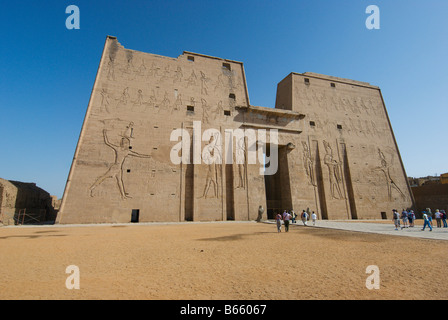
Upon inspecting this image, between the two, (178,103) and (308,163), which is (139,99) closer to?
(178,103)

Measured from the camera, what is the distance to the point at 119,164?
1725 centimetres

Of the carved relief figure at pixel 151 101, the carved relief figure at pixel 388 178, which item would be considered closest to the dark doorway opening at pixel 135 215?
the carved relief figure at pixel 151 101

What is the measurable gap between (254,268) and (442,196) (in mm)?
29968

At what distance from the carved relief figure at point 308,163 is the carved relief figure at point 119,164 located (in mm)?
15909

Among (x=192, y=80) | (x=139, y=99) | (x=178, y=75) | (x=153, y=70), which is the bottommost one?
(x=139, y=99)

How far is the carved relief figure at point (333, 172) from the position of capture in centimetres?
2259

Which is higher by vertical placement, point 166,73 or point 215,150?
point 166,73

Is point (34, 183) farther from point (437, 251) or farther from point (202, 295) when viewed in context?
point (437, 251)

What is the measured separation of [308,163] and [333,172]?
323 cm

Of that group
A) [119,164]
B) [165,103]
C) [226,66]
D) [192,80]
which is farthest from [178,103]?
[119,164]

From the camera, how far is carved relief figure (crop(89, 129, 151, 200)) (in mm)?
16750

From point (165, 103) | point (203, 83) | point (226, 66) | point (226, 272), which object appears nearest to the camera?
point (226, 272)
